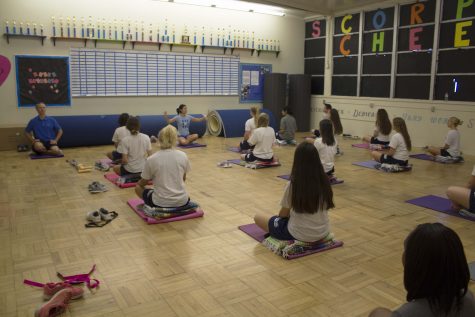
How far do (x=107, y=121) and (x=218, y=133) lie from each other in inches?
120

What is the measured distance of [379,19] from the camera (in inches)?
425

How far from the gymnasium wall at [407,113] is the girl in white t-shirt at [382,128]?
4.89ft

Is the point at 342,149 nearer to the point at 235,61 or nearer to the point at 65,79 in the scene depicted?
the point at 235,61

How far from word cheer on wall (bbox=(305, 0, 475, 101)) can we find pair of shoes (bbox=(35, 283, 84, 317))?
29.3 ft

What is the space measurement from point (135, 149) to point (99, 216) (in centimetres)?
145

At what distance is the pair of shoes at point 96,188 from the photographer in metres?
5.62

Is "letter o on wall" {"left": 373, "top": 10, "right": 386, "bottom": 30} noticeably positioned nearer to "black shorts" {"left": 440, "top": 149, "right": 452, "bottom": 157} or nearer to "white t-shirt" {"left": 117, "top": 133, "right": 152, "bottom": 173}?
"black shorts" {"left": 440, "top": 149, "right": 452, "bottom": 157}

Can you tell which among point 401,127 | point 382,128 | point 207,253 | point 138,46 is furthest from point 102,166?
point 382,128

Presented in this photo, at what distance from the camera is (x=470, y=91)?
29.4 feet

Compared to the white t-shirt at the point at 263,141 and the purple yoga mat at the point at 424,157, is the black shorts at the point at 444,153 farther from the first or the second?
the white t-shirt at the point at 263,141

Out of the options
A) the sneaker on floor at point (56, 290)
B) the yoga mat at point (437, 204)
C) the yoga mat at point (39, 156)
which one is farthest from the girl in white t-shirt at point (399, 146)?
the yoga mat at point (39, 156)

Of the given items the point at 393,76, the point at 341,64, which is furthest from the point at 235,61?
the point at 393,76

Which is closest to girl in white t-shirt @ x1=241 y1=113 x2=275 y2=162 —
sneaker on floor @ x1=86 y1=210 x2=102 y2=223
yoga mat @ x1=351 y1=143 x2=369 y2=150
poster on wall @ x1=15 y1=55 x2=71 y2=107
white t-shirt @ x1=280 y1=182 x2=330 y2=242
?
yoga mat @ x1=351 y1=143 x2=369 y2=150

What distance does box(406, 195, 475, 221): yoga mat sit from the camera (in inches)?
192
